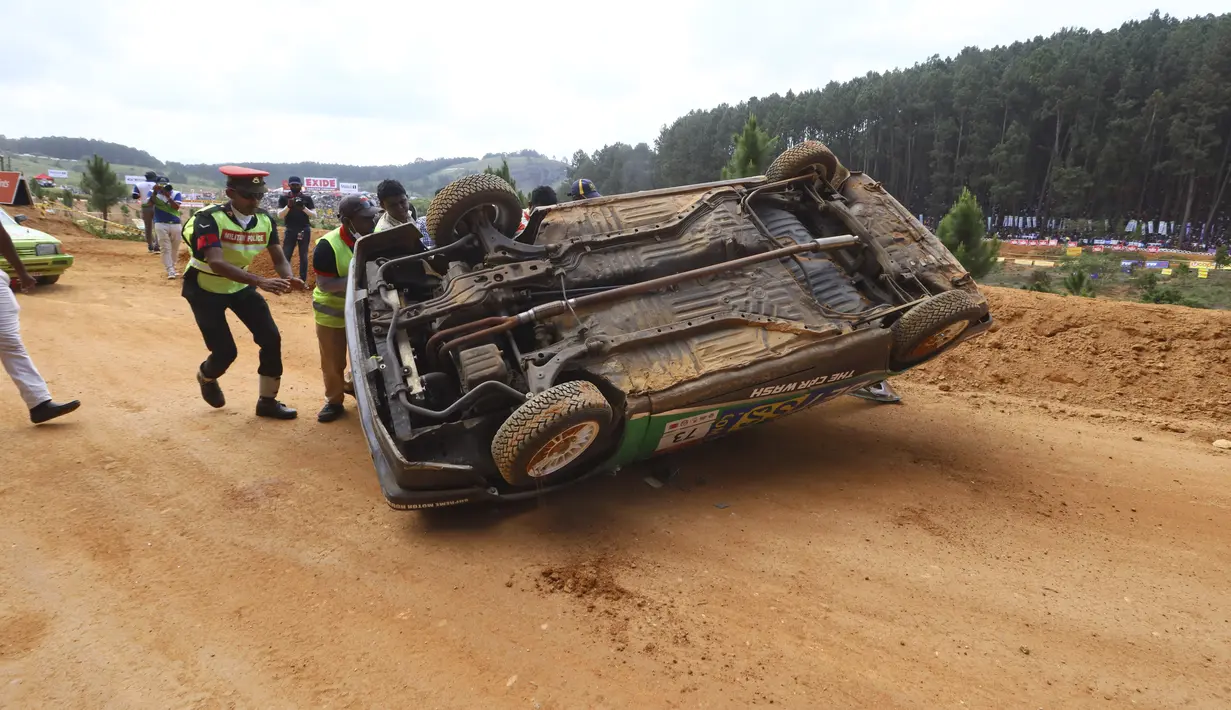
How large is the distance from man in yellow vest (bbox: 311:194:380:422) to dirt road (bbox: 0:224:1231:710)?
56 cm

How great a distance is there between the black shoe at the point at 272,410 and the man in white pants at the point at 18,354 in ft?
4.10

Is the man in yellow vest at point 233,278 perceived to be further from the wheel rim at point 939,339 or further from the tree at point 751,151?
the tree at point 751,151

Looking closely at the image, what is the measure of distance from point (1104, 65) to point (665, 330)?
116ft

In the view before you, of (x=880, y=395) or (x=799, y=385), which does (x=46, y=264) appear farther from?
(x=880, y=395)

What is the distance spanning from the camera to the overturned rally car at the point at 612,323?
3.62 m

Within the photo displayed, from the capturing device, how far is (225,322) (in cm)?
518

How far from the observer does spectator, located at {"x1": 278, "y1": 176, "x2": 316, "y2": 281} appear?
1062cm

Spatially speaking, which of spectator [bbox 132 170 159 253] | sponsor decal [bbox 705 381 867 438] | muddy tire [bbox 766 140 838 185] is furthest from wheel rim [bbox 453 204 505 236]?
spectator [bbox 132 170 159 253]

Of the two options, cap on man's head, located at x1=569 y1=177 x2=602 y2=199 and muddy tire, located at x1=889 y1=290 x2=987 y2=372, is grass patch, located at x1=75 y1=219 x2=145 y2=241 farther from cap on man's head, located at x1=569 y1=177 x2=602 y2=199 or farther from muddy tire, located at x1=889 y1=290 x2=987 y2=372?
muddy tire, located at x1=889 y1=290 x2=987 y2=372

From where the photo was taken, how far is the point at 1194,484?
15.3 ft

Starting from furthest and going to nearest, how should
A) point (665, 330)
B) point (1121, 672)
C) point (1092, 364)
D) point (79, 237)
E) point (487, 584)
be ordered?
point (79, 237) < point (1092, 364) < point (665, 330) < point (487, 584) < point (1121, 672)

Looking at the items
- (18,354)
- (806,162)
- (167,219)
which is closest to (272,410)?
(18,354)

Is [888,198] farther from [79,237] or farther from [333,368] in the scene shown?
[79,237]

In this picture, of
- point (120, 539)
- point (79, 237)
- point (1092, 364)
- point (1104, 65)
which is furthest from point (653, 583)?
point (1104, 65)
